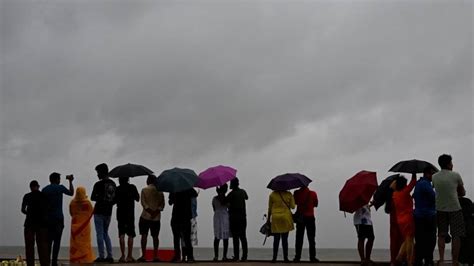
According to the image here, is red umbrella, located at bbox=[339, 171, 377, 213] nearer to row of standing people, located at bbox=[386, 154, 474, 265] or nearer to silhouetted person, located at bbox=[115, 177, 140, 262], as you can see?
row of standing people, located at bbox=[386, 154, 474, 265]

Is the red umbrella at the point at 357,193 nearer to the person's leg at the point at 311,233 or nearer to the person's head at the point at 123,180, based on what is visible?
the person's leg at the point at 311,233

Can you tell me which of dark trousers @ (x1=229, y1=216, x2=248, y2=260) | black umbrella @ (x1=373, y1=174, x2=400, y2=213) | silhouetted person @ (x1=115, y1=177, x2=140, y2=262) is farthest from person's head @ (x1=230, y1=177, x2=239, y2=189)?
black umbrella @ (x1=373, y1=174, x2=400, y2=213)

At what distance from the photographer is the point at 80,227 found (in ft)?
54.7

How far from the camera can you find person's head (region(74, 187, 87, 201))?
16.5 m

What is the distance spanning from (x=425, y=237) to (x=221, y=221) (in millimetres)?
4642

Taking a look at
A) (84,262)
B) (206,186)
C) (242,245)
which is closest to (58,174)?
(84,262)

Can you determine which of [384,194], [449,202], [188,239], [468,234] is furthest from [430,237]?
[188,239]

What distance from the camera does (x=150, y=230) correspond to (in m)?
16.6

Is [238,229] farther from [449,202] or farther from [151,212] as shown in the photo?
[449,202]

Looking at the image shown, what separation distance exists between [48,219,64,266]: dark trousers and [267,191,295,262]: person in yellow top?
460cm

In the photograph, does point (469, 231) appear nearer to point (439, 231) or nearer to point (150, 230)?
point (439, 231)

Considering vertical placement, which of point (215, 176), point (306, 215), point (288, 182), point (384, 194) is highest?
point (215, 176)

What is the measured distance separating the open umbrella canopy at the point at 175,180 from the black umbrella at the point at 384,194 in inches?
153

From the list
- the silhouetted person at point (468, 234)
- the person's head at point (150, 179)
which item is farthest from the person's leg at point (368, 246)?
the person's head at point (150, 179)
